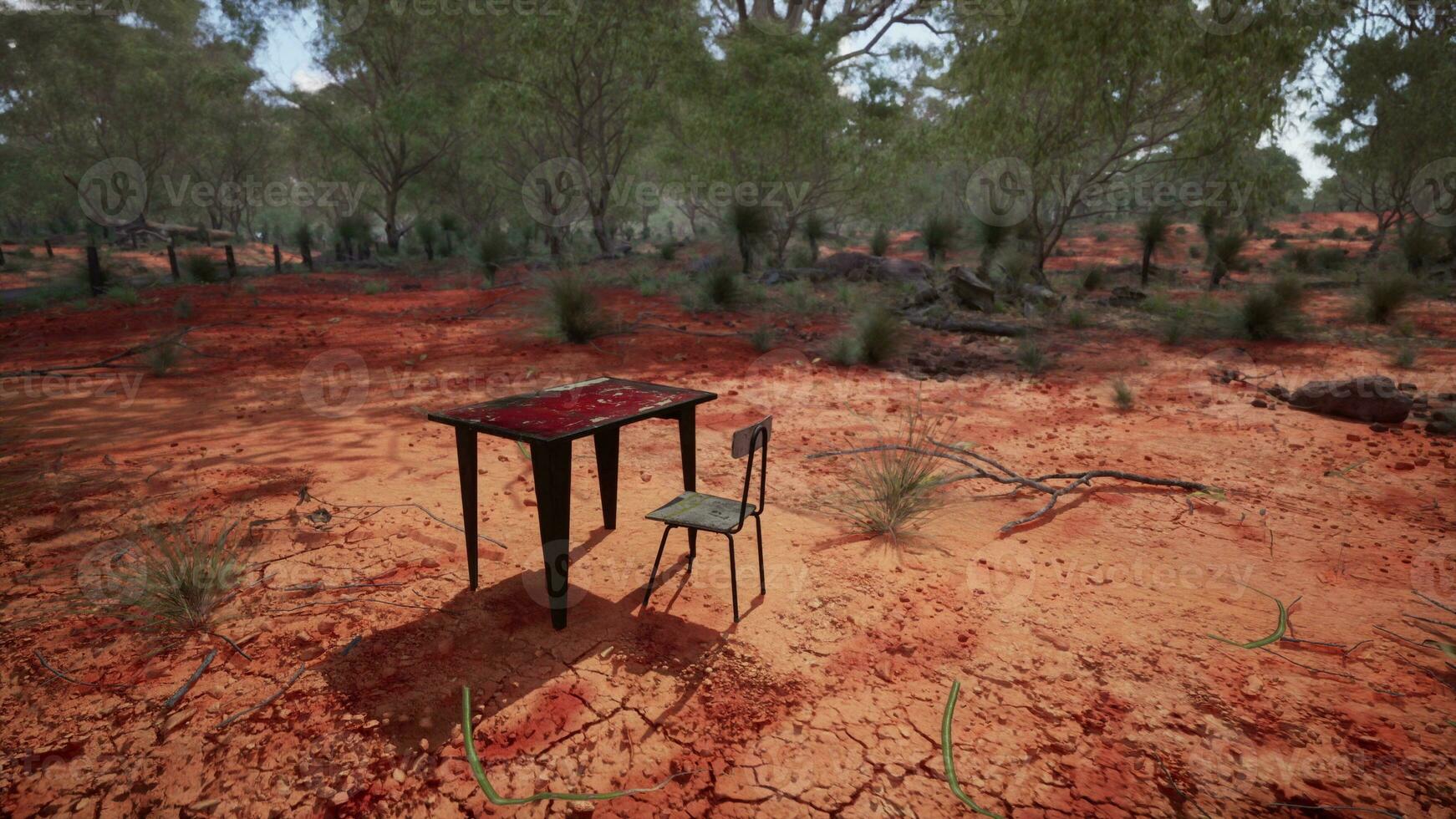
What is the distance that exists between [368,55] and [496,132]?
5323 millimetres

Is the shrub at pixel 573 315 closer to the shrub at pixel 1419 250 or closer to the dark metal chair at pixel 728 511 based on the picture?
the dark metal chair at pixel 728 511

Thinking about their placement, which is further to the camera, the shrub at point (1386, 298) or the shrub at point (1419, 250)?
the shrub at point (1419, 250)

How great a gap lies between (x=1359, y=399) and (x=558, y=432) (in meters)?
7.12

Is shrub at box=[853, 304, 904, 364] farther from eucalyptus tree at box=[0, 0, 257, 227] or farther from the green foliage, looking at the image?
eucalyptus tree at box=[0, 0, 257, 227]

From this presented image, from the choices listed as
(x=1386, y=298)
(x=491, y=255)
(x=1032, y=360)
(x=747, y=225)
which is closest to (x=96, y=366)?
(x=1032, y=360)

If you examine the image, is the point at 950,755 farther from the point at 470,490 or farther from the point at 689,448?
the point at 470,490

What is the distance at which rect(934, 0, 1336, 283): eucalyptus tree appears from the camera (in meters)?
10.6

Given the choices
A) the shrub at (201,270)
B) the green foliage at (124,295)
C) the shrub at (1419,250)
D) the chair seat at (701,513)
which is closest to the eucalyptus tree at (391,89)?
the shrub at (201,270)

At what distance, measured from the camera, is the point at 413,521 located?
385cm

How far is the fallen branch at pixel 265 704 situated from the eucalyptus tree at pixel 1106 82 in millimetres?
13008

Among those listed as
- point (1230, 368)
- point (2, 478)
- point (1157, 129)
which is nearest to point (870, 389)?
point (1230, 368)

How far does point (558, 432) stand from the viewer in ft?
8.87

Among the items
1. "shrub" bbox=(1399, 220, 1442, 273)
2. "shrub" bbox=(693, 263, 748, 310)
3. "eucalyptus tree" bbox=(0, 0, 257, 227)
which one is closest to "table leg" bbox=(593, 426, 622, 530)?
"shrub" bbox=(693, 263, 748, 310)

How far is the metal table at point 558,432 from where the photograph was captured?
2729 millimetres
